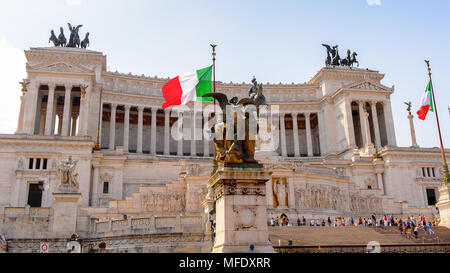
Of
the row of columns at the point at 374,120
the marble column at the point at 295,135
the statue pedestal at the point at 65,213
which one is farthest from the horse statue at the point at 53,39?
the row of columns at the point at 374,120

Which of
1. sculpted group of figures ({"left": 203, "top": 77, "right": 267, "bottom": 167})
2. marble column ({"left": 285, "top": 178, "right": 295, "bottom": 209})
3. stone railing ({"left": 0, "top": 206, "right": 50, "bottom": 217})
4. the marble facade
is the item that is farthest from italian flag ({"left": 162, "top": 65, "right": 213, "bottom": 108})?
marble column ({"left": 285, "top": 178, "right": 295, "bottom": 209})

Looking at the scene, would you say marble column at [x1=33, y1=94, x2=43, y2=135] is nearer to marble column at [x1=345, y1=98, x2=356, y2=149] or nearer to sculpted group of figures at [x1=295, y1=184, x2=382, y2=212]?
sculpted group of figures at [x1=295, y1=184, x2=382, y2=212]

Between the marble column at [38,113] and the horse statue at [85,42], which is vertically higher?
the horse statue at [85,42]

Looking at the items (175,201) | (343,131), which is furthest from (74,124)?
(343,131)

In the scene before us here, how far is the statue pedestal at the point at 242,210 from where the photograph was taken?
12.5 metres

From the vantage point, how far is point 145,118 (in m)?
88.1

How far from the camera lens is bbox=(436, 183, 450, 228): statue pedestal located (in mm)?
36062

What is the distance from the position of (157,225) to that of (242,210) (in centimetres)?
1717

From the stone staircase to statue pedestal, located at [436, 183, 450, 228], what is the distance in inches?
42.1

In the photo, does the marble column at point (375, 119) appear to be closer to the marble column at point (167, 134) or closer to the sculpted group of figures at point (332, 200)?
the sculpted group of figures at point (332, 200)

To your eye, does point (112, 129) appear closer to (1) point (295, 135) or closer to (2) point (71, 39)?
(2) point (71, 39)

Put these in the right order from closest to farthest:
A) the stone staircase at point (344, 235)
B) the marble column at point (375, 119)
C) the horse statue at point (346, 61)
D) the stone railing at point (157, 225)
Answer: the stone railing at point (157, 225)
the stone staircase at point (344, 235)
the marble column at point (375, 119)
the horse statue at point (346, 61)

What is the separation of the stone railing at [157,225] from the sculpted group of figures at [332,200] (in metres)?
22.6
